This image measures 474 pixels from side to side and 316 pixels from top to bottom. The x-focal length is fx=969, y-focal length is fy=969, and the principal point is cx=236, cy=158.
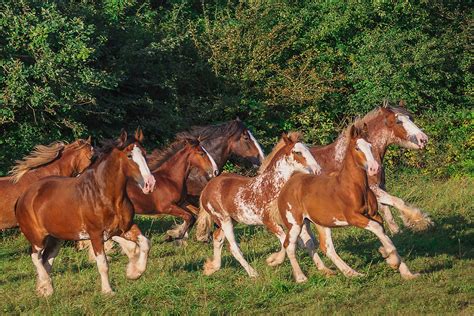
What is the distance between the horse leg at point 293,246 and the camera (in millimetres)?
11289

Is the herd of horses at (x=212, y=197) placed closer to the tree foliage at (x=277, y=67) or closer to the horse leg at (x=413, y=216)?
the horse leg at (x=413, y=216)

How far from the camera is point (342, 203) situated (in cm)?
1114

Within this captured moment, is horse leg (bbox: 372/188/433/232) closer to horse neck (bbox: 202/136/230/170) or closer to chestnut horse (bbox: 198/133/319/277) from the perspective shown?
chestnut horse (bbox: 198/133/319/277)

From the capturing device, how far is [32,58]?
18.4 meters

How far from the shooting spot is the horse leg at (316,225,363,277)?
11273 millimetres

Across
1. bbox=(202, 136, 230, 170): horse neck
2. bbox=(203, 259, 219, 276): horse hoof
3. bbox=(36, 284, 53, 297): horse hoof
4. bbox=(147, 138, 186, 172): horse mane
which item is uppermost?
bbox=(147, 138, 186, 172): horse mane

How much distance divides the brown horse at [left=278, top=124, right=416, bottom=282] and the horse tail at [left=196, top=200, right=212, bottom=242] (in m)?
1.84

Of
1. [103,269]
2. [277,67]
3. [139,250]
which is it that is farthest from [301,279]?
[277,67]

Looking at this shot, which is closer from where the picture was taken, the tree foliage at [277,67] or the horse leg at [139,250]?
the horse leg at [139,250]

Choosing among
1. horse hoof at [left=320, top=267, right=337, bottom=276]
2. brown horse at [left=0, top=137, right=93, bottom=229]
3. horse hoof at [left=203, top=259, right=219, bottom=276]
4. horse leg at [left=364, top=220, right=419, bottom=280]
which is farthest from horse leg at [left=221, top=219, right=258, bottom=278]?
brown horse at [left=0, top=137, right=93, bottom=229]

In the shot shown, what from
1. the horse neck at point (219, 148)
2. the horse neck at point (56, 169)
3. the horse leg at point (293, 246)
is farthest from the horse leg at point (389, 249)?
the horse neck at point (219, 148)

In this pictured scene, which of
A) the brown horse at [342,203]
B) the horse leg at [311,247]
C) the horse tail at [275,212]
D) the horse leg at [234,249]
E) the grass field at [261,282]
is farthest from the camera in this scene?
the horse tail at [275,212]

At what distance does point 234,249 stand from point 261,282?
1.20 metres

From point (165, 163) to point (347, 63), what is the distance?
12058 mm
